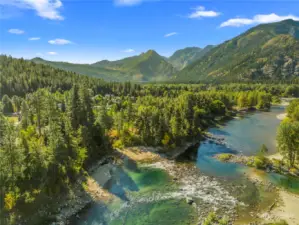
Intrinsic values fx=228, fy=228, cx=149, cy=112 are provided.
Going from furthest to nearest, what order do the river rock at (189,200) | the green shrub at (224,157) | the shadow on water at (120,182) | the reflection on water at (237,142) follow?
the green shrub at (224,157)
the reflection on water at (237,142)
the shadow on water at (120,182)
the river rock at (189,200)

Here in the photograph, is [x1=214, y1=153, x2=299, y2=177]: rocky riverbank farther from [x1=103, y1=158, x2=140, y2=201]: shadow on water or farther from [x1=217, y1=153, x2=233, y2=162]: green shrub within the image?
[x1=103, y1=158, x2=140, y2=201]: shadow on water

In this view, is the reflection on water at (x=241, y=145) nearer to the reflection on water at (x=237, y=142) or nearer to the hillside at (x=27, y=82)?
the reflection on water at (x=237, y=142)

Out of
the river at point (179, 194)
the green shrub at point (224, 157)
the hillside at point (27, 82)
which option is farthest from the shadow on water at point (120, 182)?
the hillside at point (27, 82)

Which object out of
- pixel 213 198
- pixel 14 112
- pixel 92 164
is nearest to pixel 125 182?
pixel 92 164

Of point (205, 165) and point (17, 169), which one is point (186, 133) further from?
point (17, 169)

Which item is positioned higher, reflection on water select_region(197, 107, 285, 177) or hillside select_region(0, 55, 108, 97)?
hillside select_region(0, 55, 108, 97)

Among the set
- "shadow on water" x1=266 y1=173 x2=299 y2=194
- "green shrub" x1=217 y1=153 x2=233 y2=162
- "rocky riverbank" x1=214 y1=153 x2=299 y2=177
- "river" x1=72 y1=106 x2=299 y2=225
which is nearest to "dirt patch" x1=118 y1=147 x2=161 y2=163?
"river" x1=72 y1=106 x2=299 y2=225

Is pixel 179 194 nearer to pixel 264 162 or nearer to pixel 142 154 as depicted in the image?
pixel 142 154

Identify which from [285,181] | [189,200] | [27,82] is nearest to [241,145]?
[285,181]
